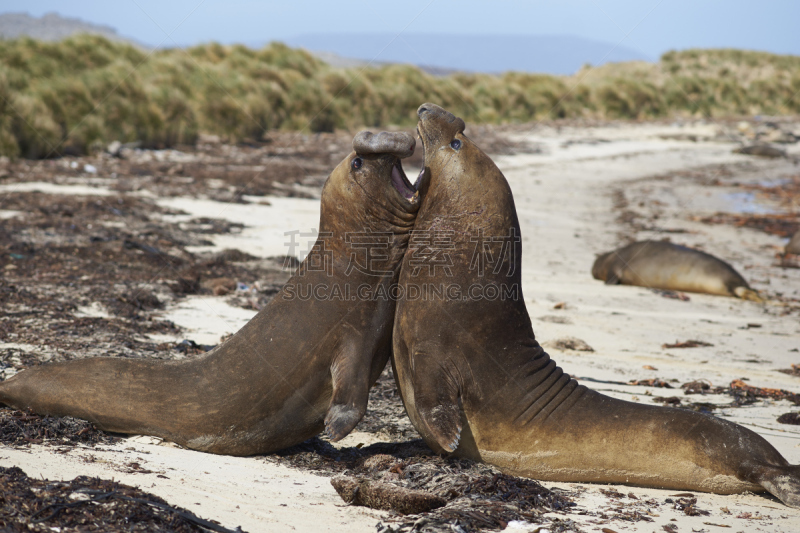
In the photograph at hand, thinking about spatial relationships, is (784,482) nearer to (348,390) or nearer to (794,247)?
(348,390)

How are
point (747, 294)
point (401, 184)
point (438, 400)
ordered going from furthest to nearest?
point (747, 294)
point (401, 184)
point (438, 400)

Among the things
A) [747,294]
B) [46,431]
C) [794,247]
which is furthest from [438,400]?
[794,247]

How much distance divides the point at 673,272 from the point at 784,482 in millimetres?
6477

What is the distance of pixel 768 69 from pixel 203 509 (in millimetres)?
79372

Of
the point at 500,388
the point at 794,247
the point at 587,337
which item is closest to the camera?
the point at 500,388

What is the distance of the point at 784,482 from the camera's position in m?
3.92

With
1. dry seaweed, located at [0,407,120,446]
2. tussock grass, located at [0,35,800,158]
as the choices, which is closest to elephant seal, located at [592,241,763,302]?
dry seaweed, located at [0,407,120,446]

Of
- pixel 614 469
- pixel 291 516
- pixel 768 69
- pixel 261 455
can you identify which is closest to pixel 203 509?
pixel 291 516

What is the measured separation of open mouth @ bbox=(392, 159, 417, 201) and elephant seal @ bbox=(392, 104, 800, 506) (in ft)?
0.39

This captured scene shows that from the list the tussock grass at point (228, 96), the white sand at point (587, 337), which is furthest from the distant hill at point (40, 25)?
the white sand at point (587, 337)

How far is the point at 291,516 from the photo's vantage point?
11.4ft

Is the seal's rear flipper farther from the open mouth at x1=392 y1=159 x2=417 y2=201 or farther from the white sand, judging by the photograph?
the open mouth at x1=392 y1=159 x2=417 y2=201

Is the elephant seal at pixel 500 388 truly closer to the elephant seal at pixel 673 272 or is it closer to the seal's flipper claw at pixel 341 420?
the seal's flipper claw at pixel 341 420

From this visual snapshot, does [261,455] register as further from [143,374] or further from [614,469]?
[614,469]
